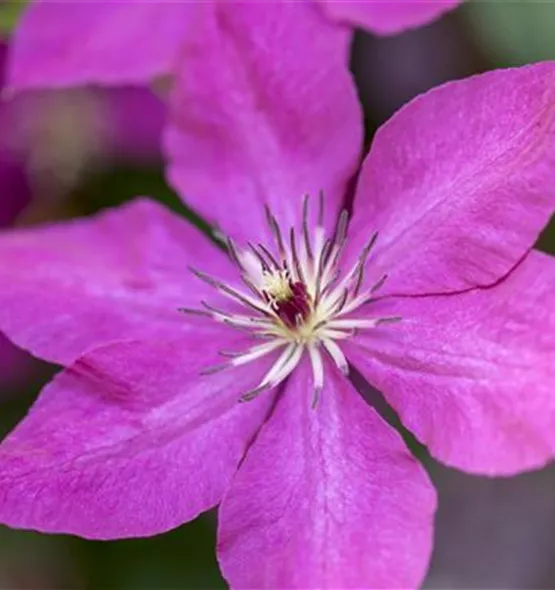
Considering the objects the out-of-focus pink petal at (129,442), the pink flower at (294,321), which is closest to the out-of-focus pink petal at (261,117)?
the pink flower at (294,321)

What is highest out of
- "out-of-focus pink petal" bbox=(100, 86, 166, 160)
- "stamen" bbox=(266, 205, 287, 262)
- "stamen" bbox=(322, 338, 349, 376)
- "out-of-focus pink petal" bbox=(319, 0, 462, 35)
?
"out-of-focus pink petal" bbox=(319, 0, 462, 35)

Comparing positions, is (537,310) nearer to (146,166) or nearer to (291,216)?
(291,216)

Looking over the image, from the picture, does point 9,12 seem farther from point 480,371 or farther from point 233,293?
point 480,371

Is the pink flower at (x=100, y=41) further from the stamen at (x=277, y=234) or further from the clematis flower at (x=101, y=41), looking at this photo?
the stamen at (x=277, y=234)

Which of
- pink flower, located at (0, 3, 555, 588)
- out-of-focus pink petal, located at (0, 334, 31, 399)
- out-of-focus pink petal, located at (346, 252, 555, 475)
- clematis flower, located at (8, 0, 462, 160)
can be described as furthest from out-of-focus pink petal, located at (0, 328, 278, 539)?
out-of-focus pink petal, located at (0, 334, 31, 399)

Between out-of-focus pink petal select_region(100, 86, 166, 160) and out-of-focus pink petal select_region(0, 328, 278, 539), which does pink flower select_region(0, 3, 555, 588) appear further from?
out-of-focus pink petal select_region(100, 86, 166, 160)

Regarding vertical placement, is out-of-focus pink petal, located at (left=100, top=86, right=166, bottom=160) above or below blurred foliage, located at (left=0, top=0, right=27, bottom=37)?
below
